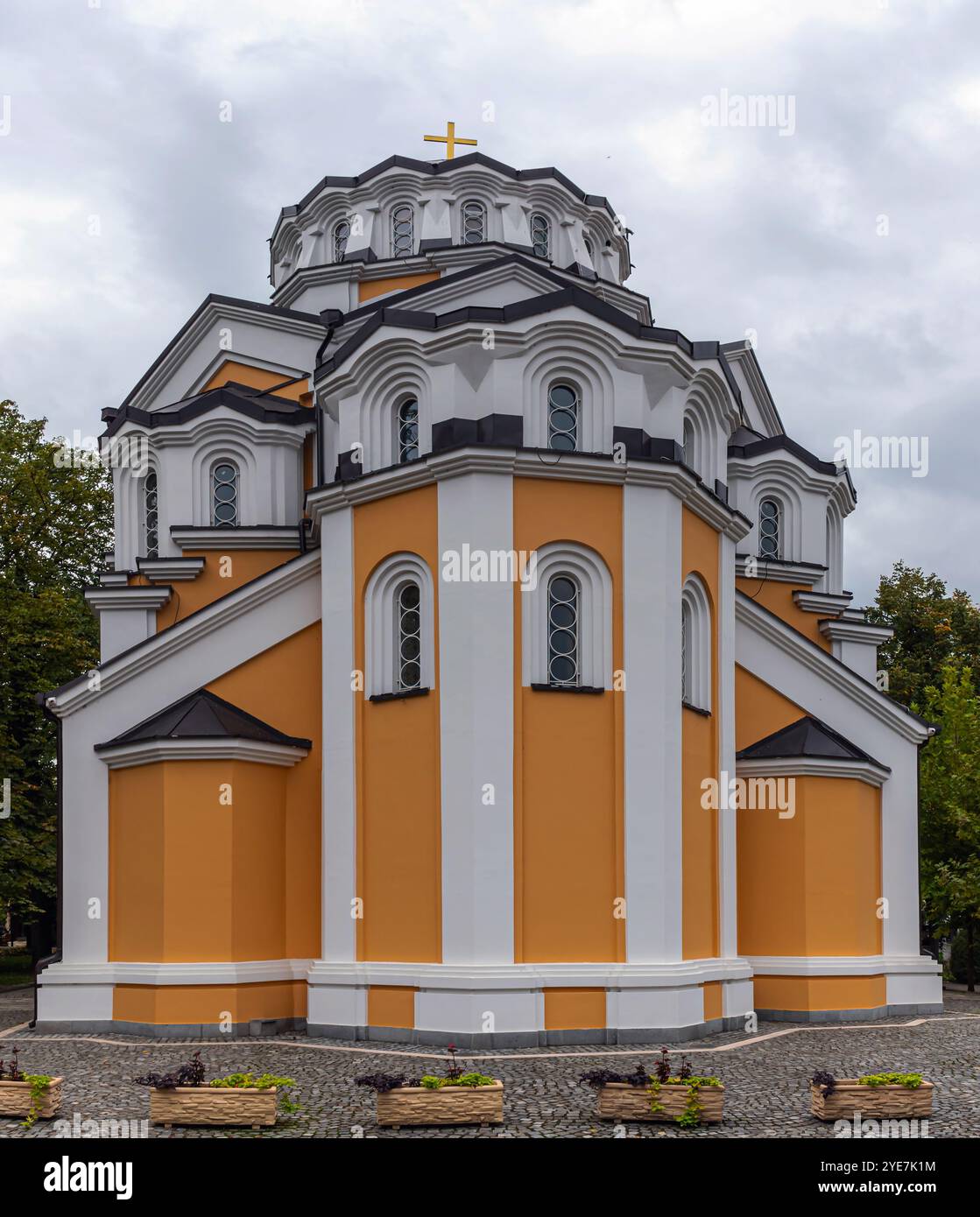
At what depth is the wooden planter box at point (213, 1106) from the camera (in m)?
11.1

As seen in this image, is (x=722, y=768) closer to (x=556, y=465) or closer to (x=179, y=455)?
(x=556, y=465)

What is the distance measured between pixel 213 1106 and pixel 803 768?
40.8ft

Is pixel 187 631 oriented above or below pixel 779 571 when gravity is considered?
below

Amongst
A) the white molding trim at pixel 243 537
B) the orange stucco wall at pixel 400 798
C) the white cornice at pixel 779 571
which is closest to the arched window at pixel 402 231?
the white molding trim at pixel 243 537

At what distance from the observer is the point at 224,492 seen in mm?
24516

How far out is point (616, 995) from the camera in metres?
16.8

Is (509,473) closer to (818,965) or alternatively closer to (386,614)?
(386,614)

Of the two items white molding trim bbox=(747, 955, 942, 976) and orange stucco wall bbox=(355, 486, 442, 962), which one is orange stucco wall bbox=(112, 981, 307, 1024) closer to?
orange stucco wall bbox=(355, 486, 442, 962)

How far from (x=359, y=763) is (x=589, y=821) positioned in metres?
3.11

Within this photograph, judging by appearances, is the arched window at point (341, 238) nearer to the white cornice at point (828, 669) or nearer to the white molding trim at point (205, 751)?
the white cornice at point (828, 669)

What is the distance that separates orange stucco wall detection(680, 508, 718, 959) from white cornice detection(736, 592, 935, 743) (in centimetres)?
307

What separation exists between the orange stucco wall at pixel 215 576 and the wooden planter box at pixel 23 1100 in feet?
42.2

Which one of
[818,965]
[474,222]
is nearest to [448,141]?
[474,222]

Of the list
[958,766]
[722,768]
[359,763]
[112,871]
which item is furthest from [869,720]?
[112,871]
